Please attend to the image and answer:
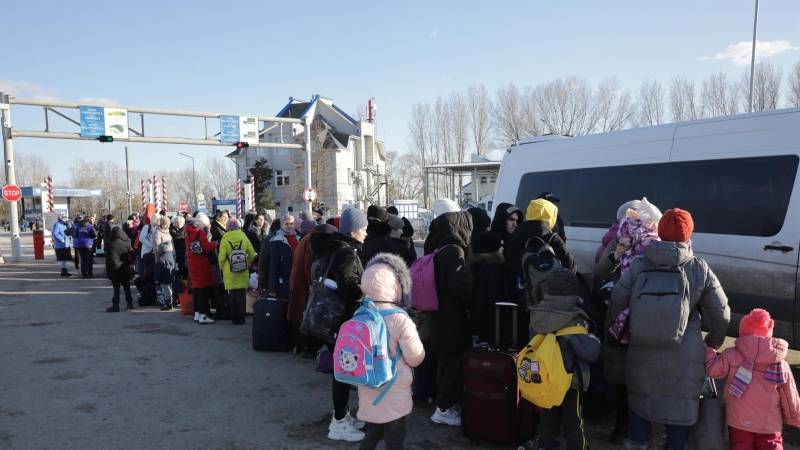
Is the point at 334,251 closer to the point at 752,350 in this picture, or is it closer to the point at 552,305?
the point at 552,305

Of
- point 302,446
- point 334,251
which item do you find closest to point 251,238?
point 334,251

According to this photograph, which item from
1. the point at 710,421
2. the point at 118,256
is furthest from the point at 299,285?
the point at 118,256

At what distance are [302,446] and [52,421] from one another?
2.41 metres

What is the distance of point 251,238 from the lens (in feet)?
33.1

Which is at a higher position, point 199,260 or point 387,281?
point 387,281

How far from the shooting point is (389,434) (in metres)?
3.54

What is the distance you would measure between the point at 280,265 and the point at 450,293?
12.0 feet

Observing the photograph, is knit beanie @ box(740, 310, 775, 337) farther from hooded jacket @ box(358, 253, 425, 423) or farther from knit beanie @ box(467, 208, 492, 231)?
knit beanie @ box(467, 208, 492, 231)

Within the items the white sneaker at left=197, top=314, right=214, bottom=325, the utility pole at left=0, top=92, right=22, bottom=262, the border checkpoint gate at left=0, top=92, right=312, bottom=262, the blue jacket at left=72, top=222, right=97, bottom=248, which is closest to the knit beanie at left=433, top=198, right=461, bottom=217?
the white sneaker at left=197, top=314, right=214, bottom=325

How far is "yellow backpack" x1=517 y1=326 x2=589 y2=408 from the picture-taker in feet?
11.8

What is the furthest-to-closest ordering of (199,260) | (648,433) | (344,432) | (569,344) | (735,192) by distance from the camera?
1. (199,260)
2. (735,192)
3. (344,432)
4. (648,433)
5. (569,344)

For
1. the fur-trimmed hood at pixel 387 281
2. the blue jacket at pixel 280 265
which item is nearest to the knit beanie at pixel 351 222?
the fur-trimmed hood at pixel 387 281

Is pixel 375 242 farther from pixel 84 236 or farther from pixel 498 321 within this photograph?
pixel 84 236

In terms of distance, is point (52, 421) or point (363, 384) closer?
point (363, 384)
